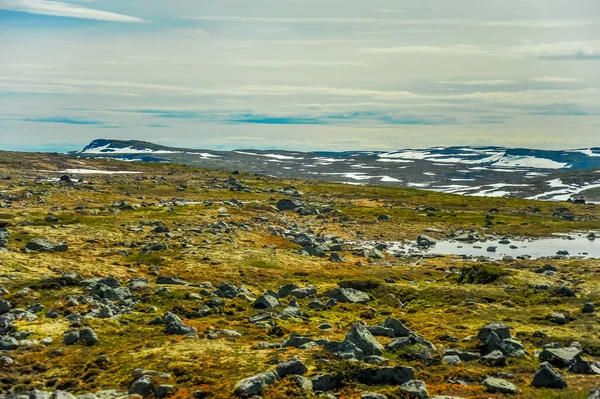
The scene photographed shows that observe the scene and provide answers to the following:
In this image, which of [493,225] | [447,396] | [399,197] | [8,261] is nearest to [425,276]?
[447,396]

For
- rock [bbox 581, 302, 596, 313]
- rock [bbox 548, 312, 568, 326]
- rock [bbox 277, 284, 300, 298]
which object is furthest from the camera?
rock [bbox 277, 284, 300, 298]

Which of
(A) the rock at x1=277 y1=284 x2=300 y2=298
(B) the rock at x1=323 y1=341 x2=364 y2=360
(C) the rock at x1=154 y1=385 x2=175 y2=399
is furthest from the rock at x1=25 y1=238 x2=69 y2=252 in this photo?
(B) the rock at x1=323 y1=341 x2=364 y2=360

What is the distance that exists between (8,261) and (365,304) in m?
35.2

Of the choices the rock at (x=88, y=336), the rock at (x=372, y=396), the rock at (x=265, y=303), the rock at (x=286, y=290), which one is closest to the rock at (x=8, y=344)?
the rock at (x=88, y=336)

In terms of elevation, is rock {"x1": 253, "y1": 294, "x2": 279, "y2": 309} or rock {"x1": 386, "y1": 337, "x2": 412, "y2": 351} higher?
rock {"x1": 386, "y1": 337, "x2": 412, "y2": 351}

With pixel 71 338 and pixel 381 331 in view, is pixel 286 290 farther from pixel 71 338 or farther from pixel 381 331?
pixel 71 338

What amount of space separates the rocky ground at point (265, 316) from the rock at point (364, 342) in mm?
81

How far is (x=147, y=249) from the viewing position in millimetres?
65750

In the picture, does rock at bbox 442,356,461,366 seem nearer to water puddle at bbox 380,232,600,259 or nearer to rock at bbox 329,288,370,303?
rock at bbox 329,288,370,303

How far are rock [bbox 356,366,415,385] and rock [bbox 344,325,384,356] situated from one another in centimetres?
347

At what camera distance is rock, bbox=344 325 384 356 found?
97.1ft

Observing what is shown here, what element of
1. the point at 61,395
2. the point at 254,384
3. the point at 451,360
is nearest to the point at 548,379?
the point at 451,360

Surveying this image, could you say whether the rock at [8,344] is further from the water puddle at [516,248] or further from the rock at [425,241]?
the rock at [425,241]

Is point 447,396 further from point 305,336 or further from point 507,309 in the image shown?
point 507,309
